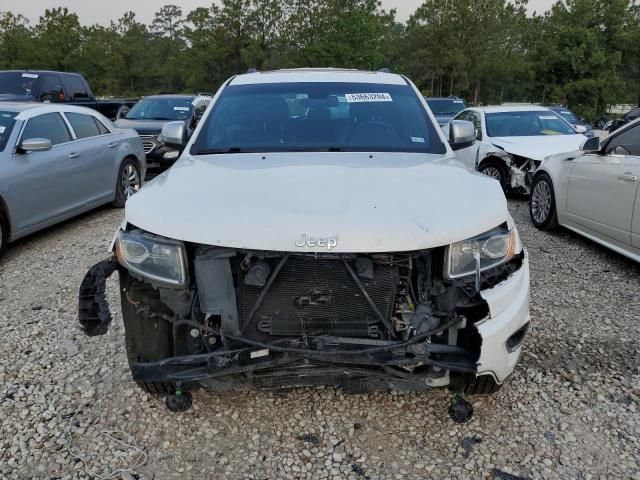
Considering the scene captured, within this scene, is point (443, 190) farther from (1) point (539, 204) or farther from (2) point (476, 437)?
(1) point (539, 204)

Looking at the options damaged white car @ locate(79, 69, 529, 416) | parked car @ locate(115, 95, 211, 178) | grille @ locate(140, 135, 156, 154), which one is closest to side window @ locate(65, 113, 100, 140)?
parked car @ locate(115, 95, 211, 178)

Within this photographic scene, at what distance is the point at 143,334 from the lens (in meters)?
2.67

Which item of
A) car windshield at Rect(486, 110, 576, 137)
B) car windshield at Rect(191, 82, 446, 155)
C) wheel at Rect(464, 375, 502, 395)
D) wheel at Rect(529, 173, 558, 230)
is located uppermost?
car windshield at Rect(191, 82, 446, 155)

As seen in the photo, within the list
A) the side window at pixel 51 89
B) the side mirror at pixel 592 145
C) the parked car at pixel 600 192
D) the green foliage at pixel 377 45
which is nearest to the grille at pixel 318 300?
the parked car at pixel 600 192

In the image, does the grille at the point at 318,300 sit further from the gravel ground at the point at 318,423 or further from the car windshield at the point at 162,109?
the car windshield at the point at 162,109

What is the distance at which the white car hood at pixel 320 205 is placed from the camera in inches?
95.0

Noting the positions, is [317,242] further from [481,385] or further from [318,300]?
[481,385]

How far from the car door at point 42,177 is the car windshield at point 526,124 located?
6.57m

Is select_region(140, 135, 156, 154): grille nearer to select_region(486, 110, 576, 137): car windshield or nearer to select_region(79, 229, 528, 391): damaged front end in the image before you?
select_region(486, 110, 576, 137): car windshield

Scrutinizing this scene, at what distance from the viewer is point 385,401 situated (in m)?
3.18

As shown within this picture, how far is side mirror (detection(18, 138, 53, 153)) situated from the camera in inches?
228

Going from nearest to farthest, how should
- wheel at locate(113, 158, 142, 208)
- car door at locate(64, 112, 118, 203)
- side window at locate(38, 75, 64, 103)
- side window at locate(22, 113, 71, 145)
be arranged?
1. side window at locate(22, 113, 71, 145)
2. car door at locate(64, 112, 118, 203)
3. wheel at locate(113, 158, 142, 208)
4. side window at locate(38, 75, 64, 103)

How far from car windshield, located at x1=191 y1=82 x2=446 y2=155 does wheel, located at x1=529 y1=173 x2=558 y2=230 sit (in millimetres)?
3323

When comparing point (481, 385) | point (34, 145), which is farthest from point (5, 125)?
point (481, 385)
